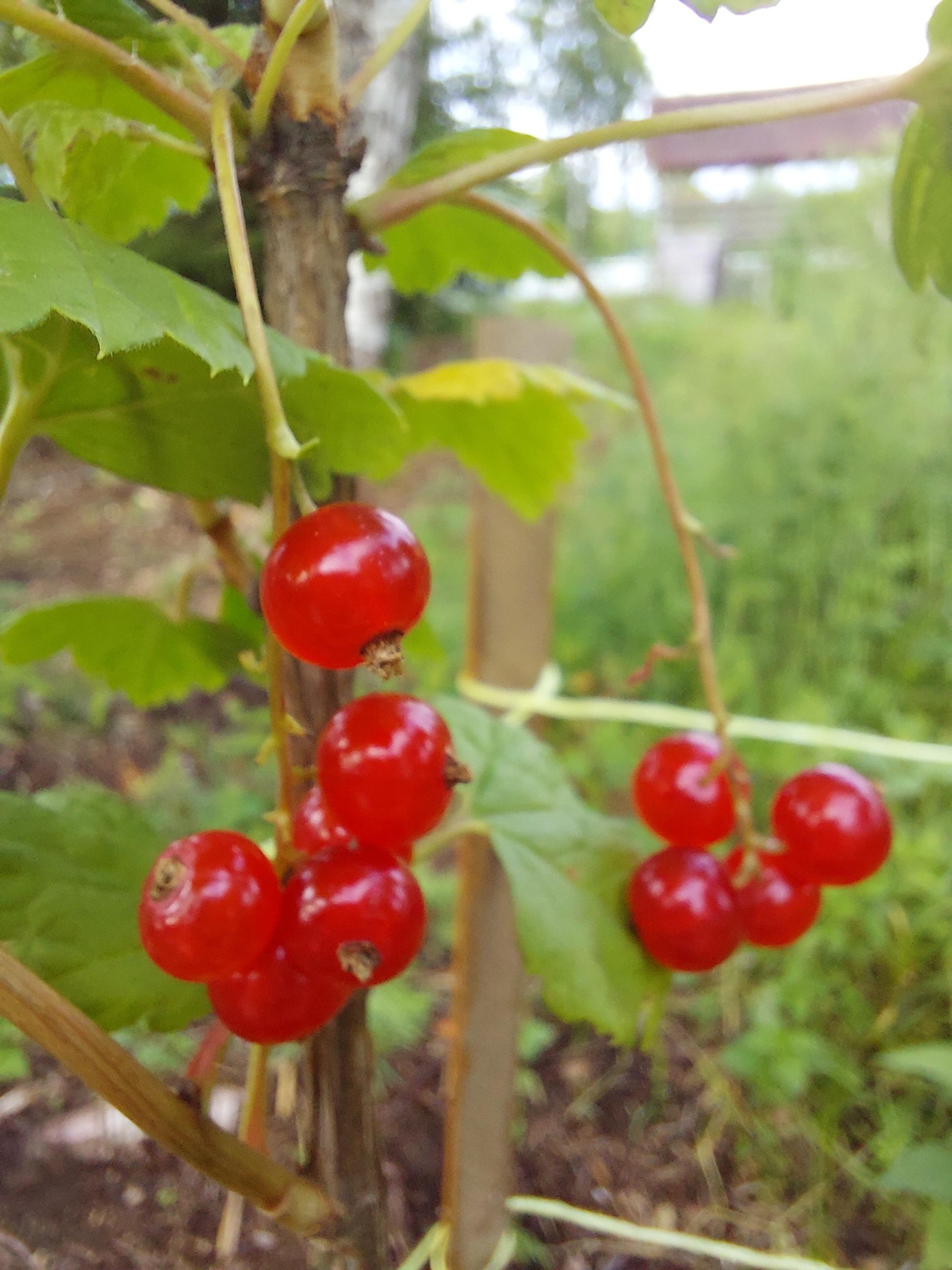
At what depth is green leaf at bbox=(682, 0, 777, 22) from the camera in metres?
0.28

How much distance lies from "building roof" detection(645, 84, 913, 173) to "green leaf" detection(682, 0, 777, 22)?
45 mm

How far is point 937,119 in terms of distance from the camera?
328 mm

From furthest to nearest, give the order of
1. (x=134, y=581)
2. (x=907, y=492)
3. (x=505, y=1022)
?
1. (x=134, y=581)
2. (x=907, y=492)
3. (x=505, y=1022)

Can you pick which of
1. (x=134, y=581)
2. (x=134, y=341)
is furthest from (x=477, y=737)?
(x=134, y=581)

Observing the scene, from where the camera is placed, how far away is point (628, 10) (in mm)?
289

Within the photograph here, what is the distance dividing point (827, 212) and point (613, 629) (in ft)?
3.79

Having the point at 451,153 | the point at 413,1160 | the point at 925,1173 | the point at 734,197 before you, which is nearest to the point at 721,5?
the point at 451,153

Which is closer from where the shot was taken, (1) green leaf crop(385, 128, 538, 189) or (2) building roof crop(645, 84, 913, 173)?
(1) green leaf crop(385, 128, 538, 189)

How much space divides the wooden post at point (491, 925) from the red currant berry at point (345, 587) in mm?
366

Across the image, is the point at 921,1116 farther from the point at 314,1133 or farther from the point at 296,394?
the point at 296,394

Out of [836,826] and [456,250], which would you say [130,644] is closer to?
[456,250]

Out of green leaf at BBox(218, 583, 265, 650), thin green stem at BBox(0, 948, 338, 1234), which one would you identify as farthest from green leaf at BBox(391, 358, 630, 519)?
thin green stem at BBox(0, 948, 338, 1234)

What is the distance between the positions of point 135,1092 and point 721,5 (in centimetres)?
40

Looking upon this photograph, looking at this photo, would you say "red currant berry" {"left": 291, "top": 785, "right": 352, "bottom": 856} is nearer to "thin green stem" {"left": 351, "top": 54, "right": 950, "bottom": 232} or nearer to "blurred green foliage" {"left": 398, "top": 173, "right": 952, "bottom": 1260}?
"thin green stem" {"left": 351, "top": 54, "right": 950, "bottom": 232}
